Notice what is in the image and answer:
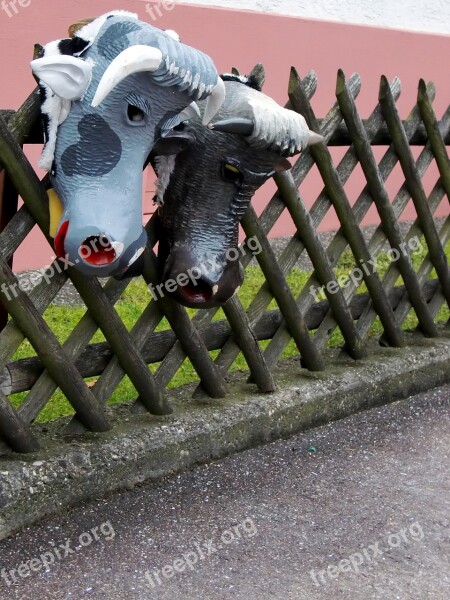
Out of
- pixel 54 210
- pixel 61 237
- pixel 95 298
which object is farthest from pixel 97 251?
pixel 95 298

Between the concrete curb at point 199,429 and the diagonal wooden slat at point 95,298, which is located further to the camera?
the concrete curb at point 199,429

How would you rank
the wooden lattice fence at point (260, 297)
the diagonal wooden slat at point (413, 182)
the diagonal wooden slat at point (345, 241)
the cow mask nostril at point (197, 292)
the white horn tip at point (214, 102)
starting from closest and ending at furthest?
the white horn tip at point (214, 102) → the wooden lattice fence at point (260, 297) → the cow mask nostril at point (197, 292) → the diagonal wooden slat at point (345, 241) → the diagonal wooden slat at point (413, 182)

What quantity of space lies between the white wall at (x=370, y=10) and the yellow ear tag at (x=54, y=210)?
3632 mm

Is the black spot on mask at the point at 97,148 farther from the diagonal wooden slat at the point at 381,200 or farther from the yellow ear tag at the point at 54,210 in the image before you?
the diagonal wooden slat at the point at 381,200

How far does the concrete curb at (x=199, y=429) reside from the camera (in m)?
3.04

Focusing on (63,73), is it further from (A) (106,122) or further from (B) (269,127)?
(B) (269,127)

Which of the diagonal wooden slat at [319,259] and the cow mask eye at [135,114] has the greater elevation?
the cow mask eye at [135,114]

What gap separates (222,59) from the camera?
6480 mm

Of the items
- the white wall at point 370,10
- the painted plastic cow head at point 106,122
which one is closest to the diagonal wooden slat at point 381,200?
the painted plastic cow head at point 106,122

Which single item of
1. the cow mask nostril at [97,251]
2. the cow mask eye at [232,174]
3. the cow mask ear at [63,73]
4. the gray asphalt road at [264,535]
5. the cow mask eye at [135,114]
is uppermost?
the cow mask ear at [63,73]

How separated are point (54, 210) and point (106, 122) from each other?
14.2 inches

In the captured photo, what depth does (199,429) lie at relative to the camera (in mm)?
3564

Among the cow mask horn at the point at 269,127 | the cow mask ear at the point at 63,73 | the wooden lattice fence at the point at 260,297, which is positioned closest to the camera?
the cow mask ear at the point at 63,73

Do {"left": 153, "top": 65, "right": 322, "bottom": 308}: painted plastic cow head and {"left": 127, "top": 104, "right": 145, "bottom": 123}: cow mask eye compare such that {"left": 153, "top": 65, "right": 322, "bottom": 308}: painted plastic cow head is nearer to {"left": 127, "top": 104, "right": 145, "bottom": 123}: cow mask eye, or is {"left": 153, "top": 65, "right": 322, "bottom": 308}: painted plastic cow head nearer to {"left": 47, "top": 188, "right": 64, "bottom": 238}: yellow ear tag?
{"left": 127, "top": 104, "right": 145, "bottom": 123}: cow mask eye
